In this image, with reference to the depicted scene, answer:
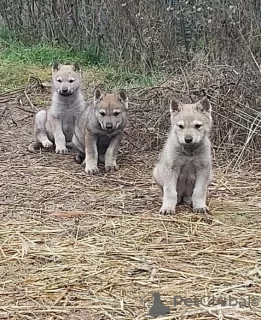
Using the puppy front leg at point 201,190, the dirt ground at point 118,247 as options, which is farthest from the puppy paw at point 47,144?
the puppy front leg at point 201,190

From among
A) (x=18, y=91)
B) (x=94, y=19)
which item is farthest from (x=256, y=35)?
(x=94, y=19)

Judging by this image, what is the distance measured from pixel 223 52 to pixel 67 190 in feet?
11.6

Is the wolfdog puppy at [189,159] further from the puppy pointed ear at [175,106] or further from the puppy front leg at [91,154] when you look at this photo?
the puppy front leg at [91,154]

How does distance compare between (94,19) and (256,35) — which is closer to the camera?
(256,35)

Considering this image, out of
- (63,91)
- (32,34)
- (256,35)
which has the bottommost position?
(32,34)

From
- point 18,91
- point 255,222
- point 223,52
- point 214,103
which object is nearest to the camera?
point 255,222

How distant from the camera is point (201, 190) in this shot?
5.70m

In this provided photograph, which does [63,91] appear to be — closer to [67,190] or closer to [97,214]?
[67,190]

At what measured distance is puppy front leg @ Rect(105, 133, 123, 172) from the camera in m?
7.36

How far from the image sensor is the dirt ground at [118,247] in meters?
4.03

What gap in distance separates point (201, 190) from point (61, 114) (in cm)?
319

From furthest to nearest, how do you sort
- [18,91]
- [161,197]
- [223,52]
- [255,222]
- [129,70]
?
Answer: 1. [129,70]
2. [18,91]
3. [223,52]
4. [161,197]
5. [255,222]

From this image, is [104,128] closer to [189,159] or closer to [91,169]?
[91,169]

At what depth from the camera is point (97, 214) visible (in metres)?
5.72
